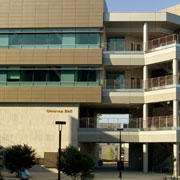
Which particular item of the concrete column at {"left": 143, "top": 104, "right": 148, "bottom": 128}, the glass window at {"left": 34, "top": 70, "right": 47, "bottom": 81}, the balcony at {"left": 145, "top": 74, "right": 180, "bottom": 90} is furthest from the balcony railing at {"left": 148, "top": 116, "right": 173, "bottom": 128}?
the glass window at {"left": 34, "top": 70, "right": 47, "bottom": 81}

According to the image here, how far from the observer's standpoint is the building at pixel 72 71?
145 feet

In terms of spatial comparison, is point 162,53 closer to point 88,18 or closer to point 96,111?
point 88,18

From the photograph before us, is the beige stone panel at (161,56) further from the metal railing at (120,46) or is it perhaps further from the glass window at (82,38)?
the glass window at (82,38)

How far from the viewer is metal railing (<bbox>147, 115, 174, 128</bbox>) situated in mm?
41881

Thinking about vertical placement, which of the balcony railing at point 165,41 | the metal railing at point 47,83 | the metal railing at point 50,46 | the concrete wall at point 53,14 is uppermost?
the concrete wall at point 53,14

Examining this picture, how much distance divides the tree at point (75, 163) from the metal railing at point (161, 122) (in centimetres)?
1535

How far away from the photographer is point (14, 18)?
152 ft

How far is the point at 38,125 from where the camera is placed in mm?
44594

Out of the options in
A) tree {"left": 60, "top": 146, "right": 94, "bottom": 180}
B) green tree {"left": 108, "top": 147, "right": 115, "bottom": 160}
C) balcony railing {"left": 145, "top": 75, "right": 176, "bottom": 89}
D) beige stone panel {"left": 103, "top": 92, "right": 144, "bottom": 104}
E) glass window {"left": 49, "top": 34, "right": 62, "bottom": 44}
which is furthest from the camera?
green tree {"left": 108, "top": 147, "right": 115, "bottom": 160}

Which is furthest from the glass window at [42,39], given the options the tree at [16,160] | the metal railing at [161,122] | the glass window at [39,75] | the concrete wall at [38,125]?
the tree at [16,160]

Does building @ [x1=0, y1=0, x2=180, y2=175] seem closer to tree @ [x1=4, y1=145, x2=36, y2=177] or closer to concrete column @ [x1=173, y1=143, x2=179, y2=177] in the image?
concrete column @ [x1=173, y1=143, x2=179, y2=177]

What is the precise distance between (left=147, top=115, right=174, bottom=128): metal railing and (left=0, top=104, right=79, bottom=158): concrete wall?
27.2 ft

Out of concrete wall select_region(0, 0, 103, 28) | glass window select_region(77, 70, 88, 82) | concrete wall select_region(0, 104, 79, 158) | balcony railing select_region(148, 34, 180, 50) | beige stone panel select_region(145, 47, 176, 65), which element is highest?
concrete wall select_region(0, 0, 103, 28)

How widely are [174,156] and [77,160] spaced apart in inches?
619
